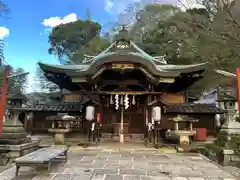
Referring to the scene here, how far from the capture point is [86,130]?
504 inches

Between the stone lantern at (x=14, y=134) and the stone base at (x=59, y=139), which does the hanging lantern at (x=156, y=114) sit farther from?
the stone lantern at (x=14, y=134)

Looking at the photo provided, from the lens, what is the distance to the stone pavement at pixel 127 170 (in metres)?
5.86

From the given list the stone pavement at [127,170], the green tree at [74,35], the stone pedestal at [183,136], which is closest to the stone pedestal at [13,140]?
the stone pavement at [127,170]

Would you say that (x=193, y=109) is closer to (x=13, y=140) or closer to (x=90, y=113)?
(x=90, y=113)

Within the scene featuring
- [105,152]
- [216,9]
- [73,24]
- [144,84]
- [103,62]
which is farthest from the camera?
[73,24]

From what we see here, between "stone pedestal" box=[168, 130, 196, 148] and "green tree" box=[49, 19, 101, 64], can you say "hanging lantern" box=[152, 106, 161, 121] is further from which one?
"green tree" box=[49, 19, 101, 64]

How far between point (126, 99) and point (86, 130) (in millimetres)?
2982

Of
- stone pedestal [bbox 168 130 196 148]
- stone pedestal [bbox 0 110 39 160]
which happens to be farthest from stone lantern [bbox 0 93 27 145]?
stone pedestal [bbox 168 130 196 148]

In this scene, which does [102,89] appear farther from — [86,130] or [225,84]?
[225,84]

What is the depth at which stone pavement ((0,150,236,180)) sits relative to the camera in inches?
231

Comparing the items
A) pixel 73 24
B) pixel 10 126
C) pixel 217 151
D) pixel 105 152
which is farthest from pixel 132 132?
pixel 73 24

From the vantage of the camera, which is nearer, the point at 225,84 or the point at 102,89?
the point at 102,89

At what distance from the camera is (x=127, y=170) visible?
21.6 ft

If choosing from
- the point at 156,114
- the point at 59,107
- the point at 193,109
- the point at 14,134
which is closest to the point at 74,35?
the point at 59,107
